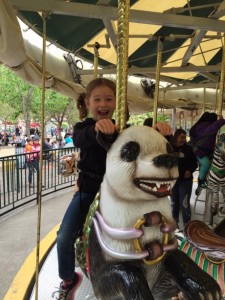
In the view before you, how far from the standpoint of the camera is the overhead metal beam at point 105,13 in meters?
1.80

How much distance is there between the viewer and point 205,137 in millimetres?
2877

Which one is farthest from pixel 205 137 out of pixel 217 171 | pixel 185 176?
pixel 185 176

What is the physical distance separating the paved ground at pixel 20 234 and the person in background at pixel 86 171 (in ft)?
3.92

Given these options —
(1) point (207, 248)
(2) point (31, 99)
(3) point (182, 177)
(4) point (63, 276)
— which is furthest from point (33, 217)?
(2) point (31, 99)

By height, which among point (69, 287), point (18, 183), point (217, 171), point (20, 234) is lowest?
point (20, 234)

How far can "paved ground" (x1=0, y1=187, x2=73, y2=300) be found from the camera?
2.59 meters

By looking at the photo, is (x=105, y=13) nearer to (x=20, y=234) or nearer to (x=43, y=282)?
(x=43, y=282)

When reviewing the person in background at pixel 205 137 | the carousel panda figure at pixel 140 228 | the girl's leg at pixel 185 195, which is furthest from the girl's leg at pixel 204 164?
the carousel panda figure at pixel 140 228

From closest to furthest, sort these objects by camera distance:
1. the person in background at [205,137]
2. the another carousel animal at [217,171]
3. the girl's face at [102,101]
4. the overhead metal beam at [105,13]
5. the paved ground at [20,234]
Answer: the girl's face at [102,101]
the overhead metal beam at [105,13]
the another carousel animal at [217,171]
the paved ground at [20,234]
the person in background at [205,137]

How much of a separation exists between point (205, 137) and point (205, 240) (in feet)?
5.40

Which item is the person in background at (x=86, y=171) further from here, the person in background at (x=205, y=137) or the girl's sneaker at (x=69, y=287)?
the person in background at (x=205, y=137)

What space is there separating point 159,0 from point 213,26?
1.34 metres

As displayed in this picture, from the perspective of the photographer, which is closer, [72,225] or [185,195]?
[72,225]

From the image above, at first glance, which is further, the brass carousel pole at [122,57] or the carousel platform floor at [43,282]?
the carousel platform floor at [43,282]
